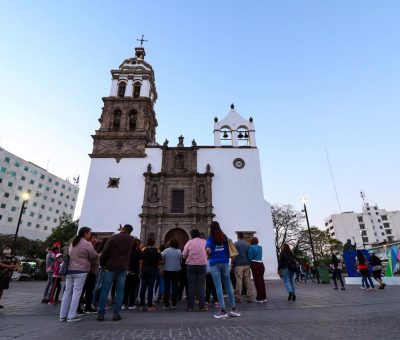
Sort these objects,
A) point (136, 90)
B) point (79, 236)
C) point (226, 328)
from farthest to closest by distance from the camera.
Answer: point (136, 90) → point (79, 236) → point (226, 328)

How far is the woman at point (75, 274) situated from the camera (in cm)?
432

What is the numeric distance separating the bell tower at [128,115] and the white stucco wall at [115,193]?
0.88 meters

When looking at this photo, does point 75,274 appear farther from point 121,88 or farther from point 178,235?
point 121,88

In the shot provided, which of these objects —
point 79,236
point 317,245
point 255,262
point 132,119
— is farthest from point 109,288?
point 317,245

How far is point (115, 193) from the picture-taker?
70.8ft

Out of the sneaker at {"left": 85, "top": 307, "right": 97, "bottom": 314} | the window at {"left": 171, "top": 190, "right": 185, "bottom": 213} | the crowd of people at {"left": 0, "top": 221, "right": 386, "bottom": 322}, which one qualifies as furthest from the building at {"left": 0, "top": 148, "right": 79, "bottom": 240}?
the sneaker at {"left": 85, "top": 307, "right": 97, "bottom": 314}

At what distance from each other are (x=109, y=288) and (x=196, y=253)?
72.1 inches

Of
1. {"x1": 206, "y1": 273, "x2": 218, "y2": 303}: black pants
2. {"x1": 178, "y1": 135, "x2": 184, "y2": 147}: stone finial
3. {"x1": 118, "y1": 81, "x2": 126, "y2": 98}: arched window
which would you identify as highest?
{"x1": 118, "y1": 81, "x2": 126, "y2": 98}: arched window

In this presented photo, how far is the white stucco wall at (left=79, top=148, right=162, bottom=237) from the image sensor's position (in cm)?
2053

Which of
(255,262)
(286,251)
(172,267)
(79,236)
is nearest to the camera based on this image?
(79,236)

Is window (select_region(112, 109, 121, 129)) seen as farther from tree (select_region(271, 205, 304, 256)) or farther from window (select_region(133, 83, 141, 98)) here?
tree (select_region(271, 205, 304, 256))

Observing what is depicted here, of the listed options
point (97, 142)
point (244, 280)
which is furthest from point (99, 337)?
point (97, 142)

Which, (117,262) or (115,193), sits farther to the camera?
(115,193)

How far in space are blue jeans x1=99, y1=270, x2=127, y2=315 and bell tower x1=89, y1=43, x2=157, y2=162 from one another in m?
19.1
